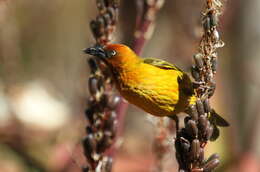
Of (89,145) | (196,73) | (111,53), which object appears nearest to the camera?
(196,73)

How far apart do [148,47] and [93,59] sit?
4.80 m

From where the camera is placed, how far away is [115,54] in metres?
2.39

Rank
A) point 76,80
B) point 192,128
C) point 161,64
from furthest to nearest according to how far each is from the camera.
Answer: point 76,80, point 161,64, point 192,128

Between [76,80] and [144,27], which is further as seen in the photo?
[76,80]

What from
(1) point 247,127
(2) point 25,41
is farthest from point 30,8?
(1) point 247,127

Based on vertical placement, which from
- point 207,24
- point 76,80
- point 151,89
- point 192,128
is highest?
point 207,24

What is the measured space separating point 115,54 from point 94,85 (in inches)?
10.0

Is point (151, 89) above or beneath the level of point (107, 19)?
beneath

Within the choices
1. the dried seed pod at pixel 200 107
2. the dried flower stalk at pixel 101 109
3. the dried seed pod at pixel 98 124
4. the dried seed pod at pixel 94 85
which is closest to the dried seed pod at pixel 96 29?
the dried flower stalk at pixel 101 109

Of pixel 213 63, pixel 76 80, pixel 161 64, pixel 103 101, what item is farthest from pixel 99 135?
pixel 76 80

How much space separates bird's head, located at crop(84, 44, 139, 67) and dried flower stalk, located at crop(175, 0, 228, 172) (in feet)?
1.92

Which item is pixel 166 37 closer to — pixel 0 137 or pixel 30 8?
pixel 30 8

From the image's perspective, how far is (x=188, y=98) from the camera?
7.86 ft

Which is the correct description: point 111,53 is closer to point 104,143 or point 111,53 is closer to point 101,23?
point 101,23
